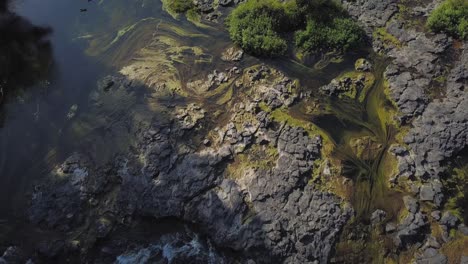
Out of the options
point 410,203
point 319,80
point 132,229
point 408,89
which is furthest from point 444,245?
point 132,229

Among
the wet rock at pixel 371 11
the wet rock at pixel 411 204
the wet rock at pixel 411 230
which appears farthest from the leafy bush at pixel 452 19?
the wet rock at pixel 411 230

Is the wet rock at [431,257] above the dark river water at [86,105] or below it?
below

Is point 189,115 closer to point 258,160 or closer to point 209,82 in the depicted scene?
point 209,82

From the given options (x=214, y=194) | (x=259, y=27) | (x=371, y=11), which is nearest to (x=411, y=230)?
(x=214, y=194)

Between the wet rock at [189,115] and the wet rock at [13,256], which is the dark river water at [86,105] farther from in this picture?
the wet rock at [189,115]

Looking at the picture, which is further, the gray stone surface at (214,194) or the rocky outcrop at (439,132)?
the rocky outcrop at (439,132)

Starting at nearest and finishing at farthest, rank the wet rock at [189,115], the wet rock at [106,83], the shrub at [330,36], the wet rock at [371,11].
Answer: the wet rock at [189,115], the wet rock at [106,83], the shrub at [330,36], the wet rock at [371,11]
